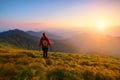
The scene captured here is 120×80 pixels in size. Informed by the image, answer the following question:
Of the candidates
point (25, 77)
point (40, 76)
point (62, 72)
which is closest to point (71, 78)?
point (62, 72)

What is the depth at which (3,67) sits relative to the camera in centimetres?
1586

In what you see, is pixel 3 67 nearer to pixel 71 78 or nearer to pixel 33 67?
pixel 33 67

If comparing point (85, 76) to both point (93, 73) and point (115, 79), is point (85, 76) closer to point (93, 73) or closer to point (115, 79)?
point (93, 73)

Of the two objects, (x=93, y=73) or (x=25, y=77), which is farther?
(x=93, y=73)

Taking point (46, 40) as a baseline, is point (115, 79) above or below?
below

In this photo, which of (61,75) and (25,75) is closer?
(25,75)

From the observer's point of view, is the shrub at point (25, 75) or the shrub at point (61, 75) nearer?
the shrub at point (25, 75)

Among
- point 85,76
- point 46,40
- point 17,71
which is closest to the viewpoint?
point 17,71

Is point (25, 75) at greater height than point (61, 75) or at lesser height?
greater

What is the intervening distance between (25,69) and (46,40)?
8.06 metres

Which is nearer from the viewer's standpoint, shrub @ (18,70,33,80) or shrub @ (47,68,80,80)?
shrub @ (18,70,33,80)

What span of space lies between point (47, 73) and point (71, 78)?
1.85 metres

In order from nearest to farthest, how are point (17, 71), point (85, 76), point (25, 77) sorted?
point (25, 77) < point (17, 71) < point (85, 76)

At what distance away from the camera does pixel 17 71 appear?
594 inches
